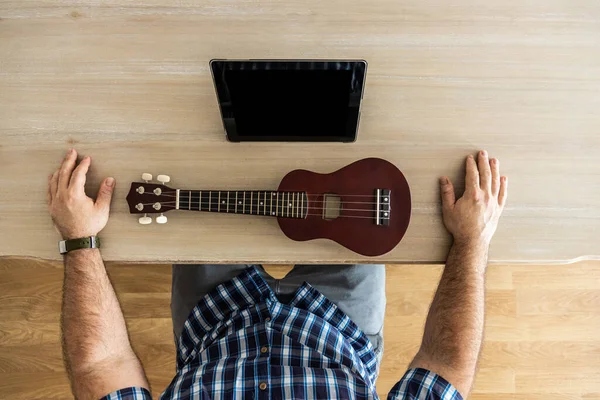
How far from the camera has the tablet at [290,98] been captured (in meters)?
0.80

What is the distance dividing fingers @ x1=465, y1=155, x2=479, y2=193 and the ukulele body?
0.43ft

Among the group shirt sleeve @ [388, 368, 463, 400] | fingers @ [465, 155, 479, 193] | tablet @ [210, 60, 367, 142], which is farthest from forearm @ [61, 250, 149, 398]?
fingers @ [465, 155, 479, 193]

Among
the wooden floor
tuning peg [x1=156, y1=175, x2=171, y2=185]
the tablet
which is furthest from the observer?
the wooden floor

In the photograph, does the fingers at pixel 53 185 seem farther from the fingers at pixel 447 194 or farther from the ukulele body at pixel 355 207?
the fingers at pixel 447 194

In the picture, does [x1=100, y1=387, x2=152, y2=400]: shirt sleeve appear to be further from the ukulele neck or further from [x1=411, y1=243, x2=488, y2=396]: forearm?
[x1=411, y1=243, x2=488, y2=396]: forearm

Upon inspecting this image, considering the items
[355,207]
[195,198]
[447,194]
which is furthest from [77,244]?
[447,194]

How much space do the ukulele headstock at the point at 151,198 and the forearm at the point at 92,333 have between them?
0.45 ft

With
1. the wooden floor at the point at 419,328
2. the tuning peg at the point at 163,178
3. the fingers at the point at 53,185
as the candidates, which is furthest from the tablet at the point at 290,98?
the wooden floor at the point at 419,328

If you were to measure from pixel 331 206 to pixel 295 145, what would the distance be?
6.0 inches

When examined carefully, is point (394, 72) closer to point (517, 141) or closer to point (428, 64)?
point (428, 64)

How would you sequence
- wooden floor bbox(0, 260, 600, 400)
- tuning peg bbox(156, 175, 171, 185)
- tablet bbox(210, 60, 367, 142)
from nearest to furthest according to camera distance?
tablet bbox(210, 60, 367, 142)
tuning peg bbox(156, 175, 171, 185)
wooden floor bbox(0, 260, 600, 400)

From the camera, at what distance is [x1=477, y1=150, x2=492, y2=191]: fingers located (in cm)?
94

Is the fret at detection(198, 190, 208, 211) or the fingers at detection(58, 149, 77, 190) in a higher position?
the fingers at detection(58, 149, 77, 190)

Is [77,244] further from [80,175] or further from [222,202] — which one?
[222,202]
